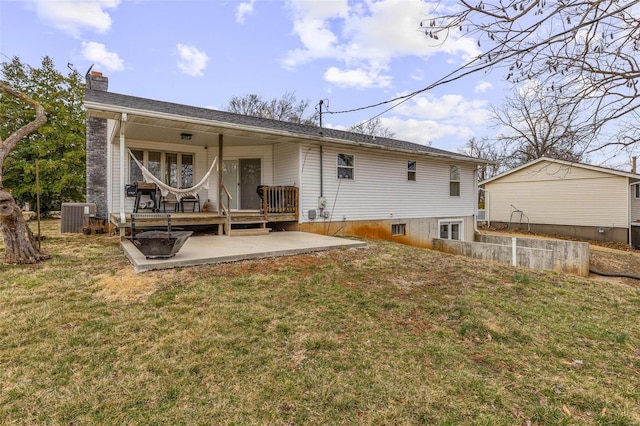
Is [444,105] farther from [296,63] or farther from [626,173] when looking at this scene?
[626,173]

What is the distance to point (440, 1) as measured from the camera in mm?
3188

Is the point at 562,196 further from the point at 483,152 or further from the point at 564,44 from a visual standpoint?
the point at 483,152

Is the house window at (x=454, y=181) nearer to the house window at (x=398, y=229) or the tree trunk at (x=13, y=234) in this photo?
the house window at (x=398, y=229)

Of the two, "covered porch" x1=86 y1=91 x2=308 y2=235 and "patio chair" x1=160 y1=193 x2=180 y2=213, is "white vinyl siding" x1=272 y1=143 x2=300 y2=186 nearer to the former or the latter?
"covered porch" x1=86 y1=91 x2=308 y2=235

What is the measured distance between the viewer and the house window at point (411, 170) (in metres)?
11.1

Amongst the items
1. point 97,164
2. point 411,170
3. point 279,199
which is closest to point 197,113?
point 279,199

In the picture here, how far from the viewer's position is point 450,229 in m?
12.6


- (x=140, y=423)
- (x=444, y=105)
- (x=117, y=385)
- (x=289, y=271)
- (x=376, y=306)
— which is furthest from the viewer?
(x=444, y=105)

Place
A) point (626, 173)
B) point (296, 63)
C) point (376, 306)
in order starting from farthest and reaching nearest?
point (626, 173)
point (296, 63)
point (376, 306)

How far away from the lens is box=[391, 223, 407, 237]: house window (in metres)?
10.8

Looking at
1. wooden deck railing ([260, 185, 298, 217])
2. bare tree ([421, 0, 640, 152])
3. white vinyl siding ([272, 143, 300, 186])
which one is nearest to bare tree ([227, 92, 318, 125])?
white vinyl siding ([272, 143, 300, 186])

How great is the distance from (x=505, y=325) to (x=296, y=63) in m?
11.1

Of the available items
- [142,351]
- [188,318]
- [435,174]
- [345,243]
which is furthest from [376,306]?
[435,174]

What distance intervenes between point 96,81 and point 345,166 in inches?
306
